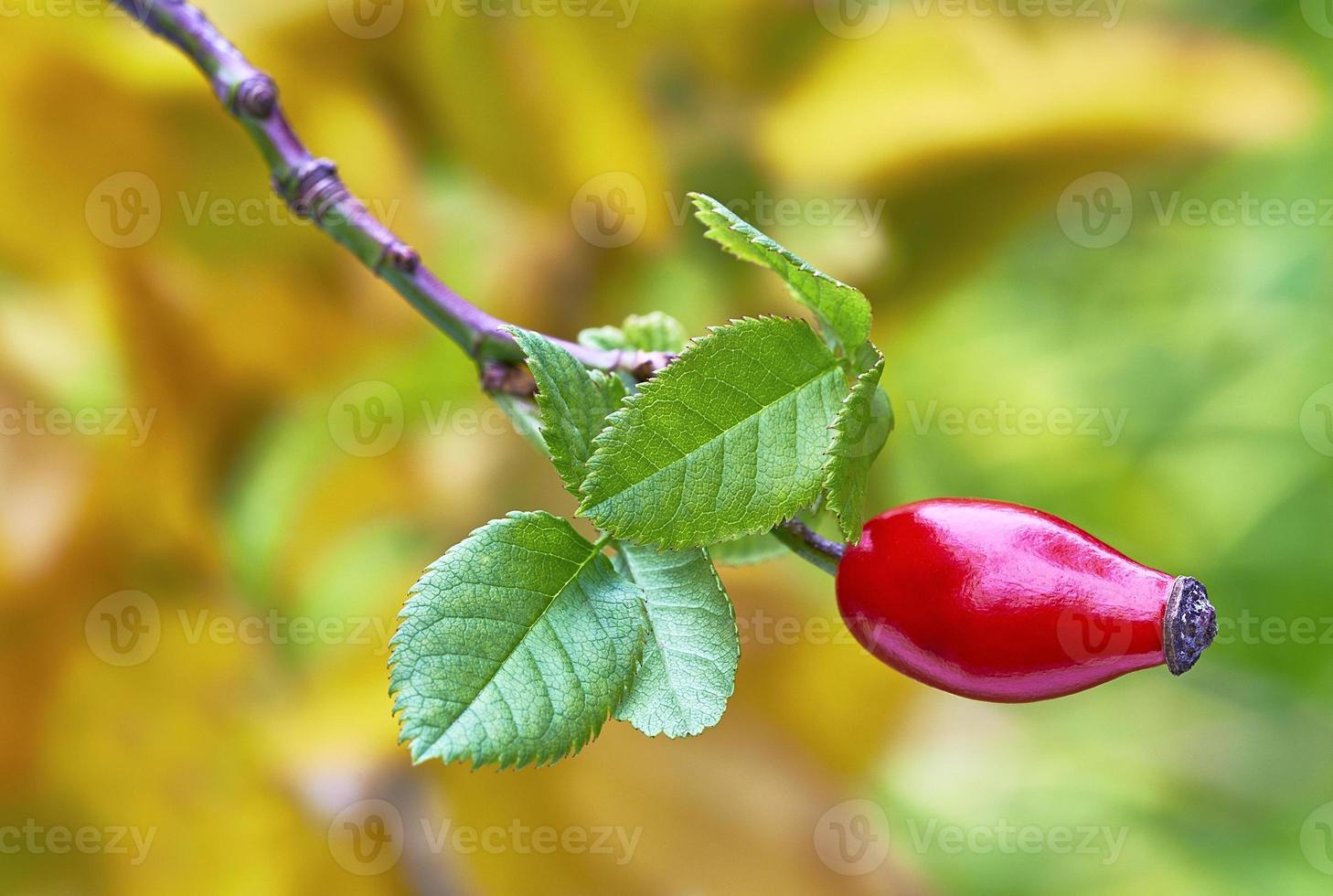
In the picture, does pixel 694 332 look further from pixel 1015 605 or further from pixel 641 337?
pixel 1015 605

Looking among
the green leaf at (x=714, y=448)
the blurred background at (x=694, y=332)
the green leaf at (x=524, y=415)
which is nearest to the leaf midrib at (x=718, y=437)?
the green leaf at (x=714, y=448)

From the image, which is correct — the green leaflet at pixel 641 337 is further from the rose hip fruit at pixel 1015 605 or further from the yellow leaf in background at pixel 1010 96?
the yellow leaf in background at pixel 1010 96

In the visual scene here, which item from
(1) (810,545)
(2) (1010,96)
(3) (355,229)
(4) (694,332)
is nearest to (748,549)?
(1) (810,545)

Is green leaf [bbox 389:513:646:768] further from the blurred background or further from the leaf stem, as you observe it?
the blurred background

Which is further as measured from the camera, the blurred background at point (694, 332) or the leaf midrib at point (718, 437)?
the blurred background at point (694, 332)

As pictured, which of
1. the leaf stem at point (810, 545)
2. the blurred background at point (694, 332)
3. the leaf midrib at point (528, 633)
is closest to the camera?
the leaf midrib at point (528, 633)

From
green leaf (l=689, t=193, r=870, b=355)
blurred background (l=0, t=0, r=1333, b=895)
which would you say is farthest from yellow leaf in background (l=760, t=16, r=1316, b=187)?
green leaf (l=689, t=193, r=870, b=355)

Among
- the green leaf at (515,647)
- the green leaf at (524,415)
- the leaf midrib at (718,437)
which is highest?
the green leaf at (524,415)
